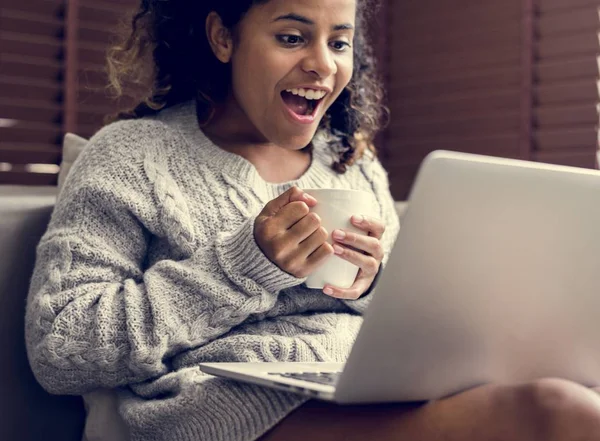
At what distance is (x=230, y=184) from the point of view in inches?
53.9

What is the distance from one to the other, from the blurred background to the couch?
2.97 ft

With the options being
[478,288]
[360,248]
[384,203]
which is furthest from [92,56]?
[478,288]

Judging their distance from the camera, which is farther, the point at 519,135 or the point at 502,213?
the point at 519,135

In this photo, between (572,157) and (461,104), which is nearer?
(572,157)

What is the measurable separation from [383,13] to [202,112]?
1428mm

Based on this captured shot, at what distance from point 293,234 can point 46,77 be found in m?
1.52

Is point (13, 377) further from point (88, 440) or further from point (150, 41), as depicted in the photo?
point (150, 41)

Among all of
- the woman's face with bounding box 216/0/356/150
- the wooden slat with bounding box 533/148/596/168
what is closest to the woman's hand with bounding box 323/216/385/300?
the woman's face with bounding box 216/0/356/150

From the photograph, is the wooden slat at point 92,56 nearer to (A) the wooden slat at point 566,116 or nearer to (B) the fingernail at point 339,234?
(A) the wooden slat at point 566,116

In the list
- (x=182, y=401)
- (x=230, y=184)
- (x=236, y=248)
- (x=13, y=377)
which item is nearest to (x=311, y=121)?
(x=230, y=184)

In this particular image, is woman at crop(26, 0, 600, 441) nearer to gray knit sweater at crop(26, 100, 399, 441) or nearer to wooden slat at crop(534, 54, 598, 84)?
gray knit sweater at crop(26, 100, 399, 441)

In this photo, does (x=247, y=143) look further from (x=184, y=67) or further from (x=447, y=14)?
(x=447, y=14)

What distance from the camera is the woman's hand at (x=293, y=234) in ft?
3.59

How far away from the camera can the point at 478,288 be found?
0.86 m
